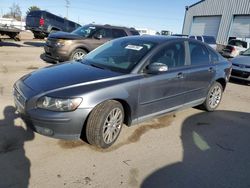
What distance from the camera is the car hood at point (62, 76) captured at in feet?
11.3

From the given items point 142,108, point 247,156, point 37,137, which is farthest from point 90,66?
point 247,156

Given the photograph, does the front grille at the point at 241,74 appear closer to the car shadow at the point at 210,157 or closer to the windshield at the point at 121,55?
the car shadow at the point at 210,157

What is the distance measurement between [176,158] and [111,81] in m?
1.40

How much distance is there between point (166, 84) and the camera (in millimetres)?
4234

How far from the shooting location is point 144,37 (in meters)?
4.83

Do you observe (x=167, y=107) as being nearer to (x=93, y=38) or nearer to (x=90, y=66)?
(x=90, y=66)

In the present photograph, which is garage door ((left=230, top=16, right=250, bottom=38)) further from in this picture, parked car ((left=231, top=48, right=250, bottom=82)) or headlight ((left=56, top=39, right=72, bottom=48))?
headlight ((left=56, top=39, right=72, bottom=48))

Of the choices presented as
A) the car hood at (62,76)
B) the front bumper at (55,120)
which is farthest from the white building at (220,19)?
the front bumper at (55,120)

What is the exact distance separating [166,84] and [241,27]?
23448 millimetres

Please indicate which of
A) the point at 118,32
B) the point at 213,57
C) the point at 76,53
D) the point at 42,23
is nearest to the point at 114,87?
the point at 213,57

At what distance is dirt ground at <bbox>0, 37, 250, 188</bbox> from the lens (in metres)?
2.94

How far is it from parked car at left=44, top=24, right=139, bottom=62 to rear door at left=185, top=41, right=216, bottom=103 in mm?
4709

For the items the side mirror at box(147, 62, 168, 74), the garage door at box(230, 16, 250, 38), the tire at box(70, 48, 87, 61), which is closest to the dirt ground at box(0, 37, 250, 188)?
the side mirror at box(147, 62, 168, 74)

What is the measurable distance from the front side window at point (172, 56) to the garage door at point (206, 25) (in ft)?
79.9
